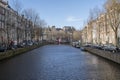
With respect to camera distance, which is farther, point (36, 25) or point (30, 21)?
point (36, 25)

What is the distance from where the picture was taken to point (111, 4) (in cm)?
6253

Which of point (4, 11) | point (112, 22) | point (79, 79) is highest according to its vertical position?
point (4, 11)

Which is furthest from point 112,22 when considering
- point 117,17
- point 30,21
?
point 30,21

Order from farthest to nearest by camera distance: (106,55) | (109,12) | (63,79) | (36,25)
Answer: (36,25), (109,12), (106,55), (63,79)

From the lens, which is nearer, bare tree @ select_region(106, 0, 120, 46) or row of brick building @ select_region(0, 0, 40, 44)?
bare tree @ select_region(106, 0, 120, 46)

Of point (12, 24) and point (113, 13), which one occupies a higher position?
point (113, 13)

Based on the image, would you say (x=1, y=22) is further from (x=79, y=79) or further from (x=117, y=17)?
(x=79, y=79)

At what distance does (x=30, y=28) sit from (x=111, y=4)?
67.8 metres

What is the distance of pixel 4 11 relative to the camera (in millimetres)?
108625

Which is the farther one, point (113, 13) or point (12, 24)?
point (12, 24)

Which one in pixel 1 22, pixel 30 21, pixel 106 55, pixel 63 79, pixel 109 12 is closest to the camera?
pixel 63 79

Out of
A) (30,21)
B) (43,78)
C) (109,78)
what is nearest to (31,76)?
(43,78)

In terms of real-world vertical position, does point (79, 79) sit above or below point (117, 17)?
below

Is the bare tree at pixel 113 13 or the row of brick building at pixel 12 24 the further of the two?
the row of brick building at pixel 12 24
